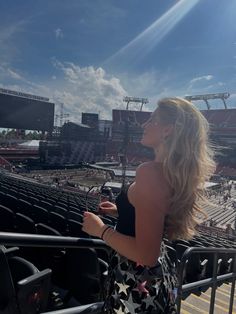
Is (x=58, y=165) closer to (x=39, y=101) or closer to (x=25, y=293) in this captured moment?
(x=39, y=101)

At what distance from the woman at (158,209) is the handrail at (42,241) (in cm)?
13

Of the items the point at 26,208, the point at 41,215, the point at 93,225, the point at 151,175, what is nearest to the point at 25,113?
the point at 26,208

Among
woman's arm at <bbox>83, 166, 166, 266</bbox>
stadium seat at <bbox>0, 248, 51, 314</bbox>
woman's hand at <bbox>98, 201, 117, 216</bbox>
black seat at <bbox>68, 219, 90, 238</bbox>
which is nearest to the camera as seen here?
stadium seat at <bbox>0, 248, 51, 314</bbox>

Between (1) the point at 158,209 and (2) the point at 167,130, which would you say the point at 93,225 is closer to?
(1) the point at 158,209

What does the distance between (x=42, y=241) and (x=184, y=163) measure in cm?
78

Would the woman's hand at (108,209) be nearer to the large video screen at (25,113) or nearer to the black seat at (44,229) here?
the black seat at (44,229)

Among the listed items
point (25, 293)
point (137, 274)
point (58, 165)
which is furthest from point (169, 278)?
point (58, 165)

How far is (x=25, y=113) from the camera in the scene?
52.3 meters

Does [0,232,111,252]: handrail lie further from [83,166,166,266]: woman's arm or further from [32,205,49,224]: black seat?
[32,205,49,224]: black seat

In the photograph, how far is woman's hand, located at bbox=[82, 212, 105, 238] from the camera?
161cm

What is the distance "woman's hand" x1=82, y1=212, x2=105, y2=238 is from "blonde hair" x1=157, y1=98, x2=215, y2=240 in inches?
13.3

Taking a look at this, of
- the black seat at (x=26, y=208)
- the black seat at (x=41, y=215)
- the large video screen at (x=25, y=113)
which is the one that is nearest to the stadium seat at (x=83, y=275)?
the black seat at (x=41, y=215)

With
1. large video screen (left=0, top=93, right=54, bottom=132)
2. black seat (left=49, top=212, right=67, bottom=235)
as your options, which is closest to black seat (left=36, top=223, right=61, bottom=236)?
black seat (left=49, top=212, right=67, bottom=235)

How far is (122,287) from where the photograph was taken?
5.23ft
